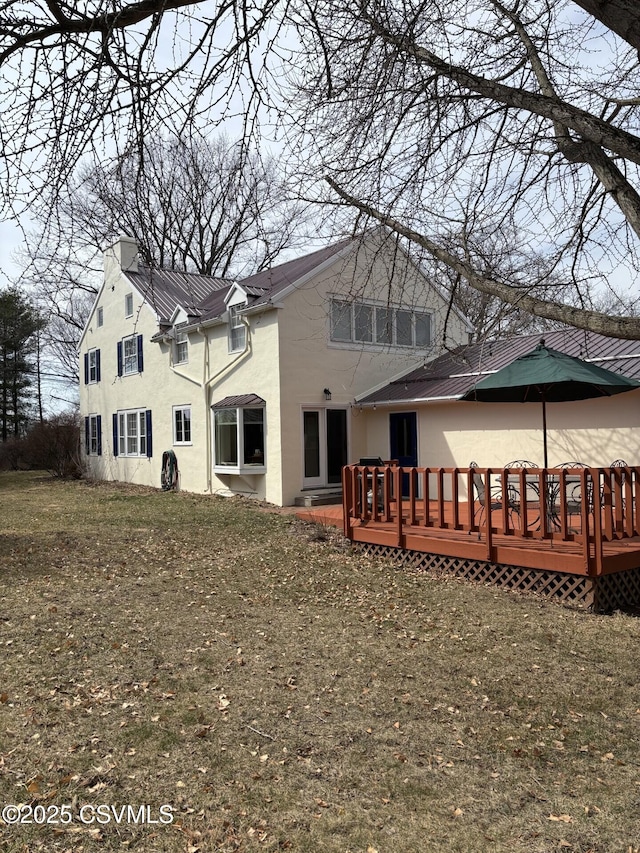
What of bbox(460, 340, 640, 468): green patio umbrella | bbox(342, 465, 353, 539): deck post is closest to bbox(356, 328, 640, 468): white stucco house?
bbox(460, 340, 640, 468): green patio umbrella

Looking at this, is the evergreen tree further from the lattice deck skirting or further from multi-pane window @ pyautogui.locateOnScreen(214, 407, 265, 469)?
the lattice deck skirting

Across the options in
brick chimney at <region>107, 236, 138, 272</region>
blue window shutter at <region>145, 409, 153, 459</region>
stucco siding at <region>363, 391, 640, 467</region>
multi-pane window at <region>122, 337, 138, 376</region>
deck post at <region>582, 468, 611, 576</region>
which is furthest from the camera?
brick chimney at <region>107, 236, 138, 272</region>

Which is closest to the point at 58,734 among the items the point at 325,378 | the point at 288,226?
the point at 288,226

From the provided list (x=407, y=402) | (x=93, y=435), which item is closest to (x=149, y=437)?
(x=93, y=435)

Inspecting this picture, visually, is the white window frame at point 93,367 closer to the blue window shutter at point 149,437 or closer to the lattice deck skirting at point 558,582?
the blue window shutter at point 149,437

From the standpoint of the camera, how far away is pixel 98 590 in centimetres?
747

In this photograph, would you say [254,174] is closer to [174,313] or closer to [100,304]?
[174,313]

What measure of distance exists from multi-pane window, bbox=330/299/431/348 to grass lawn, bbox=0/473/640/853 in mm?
9187

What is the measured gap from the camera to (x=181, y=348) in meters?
19.3

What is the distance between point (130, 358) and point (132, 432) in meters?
2.61

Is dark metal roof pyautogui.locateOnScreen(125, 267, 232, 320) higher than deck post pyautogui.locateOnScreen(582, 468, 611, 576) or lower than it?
higher

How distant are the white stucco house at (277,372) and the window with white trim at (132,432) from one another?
7.4 inches

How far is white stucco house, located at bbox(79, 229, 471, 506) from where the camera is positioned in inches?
602
